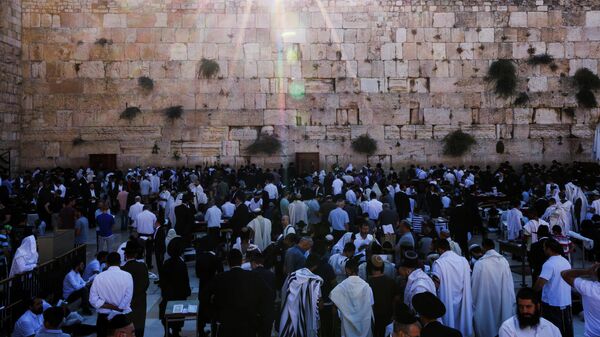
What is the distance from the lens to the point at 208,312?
4.89 meters

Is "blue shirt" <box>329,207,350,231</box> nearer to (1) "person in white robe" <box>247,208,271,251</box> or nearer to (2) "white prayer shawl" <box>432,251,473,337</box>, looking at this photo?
Result: (1) "person in white robe" <box>247,208,271,251</box>

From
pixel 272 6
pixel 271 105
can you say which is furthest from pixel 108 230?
pixel 272 6

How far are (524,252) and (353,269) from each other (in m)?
3.90

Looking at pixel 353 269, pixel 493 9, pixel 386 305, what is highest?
pixel 493 9

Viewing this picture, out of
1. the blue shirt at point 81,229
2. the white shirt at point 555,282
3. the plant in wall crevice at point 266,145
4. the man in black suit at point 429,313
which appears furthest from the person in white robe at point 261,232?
the plant in wall crevice at point 266,145

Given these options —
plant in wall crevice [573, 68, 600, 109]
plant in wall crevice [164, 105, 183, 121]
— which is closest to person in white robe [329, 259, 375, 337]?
plant in wall crevice [164, 105, 183, 121]

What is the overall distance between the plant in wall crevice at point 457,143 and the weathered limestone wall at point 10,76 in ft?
50.2

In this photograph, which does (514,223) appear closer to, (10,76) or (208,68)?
(208,68)

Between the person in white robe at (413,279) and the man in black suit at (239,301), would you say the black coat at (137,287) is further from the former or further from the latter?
the person in white robe at (413,279)

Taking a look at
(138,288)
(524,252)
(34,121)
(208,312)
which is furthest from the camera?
(34,121)

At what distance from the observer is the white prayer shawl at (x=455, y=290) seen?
5609 millimetres

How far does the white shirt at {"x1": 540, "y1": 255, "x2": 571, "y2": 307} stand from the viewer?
5410 millimetres

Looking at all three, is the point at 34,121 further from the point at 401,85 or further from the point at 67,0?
the point at 401,85

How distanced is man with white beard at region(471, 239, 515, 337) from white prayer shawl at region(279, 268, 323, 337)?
1.73 meters
